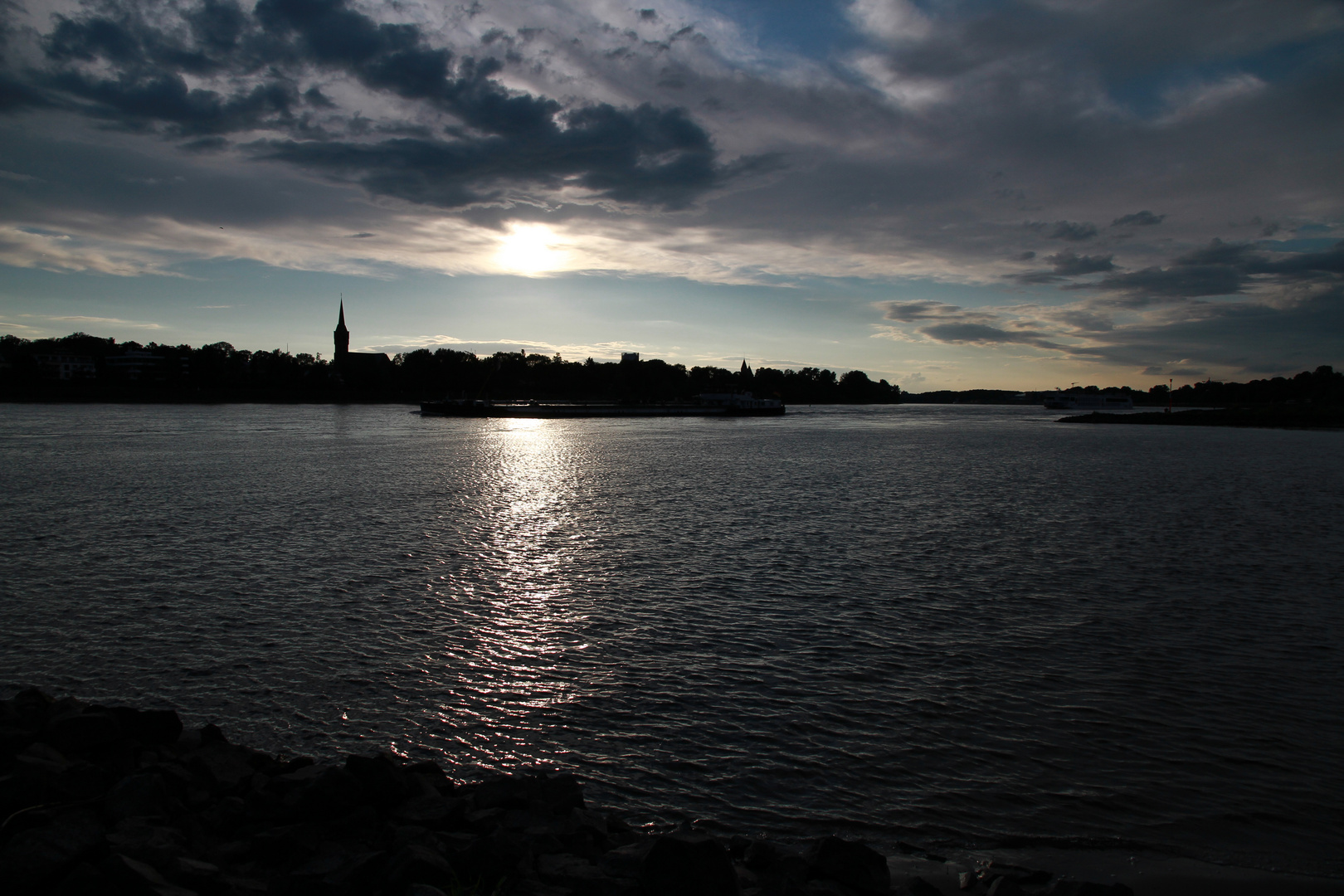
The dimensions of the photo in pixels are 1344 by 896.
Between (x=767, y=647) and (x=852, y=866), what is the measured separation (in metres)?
6.88

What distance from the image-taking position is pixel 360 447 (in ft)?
203

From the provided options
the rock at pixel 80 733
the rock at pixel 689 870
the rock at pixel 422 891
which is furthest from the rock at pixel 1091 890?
the rock at pixel 80 733

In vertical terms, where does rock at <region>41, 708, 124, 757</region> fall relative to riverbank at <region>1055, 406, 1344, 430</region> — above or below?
below

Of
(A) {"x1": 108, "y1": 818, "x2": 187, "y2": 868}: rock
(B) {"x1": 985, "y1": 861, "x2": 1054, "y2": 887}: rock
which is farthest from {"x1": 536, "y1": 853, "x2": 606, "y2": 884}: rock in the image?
(B) {"x1": 985, "y1": 861, "x2": 1054, "y2": 887}: rock

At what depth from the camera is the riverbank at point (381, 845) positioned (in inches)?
223

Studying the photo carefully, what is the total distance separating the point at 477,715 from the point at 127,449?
2277 inches

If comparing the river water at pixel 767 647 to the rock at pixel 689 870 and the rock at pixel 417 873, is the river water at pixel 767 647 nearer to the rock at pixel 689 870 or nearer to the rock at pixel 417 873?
the rock at pixel 689 870

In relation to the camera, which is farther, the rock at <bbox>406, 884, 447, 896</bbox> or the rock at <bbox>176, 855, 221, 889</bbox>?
the rock at <bbox>176, 855, 221, 889</bbox>

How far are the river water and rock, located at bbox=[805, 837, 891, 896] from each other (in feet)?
4.46

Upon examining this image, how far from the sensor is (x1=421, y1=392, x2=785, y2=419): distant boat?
493 ft

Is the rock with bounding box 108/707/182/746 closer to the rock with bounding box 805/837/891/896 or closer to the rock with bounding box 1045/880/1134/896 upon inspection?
the rock with bounding box 805/837/891/896

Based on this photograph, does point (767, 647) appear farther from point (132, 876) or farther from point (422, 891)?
point (132, 876)

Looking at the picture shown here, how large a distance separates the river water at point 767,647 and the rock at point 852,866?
1358mm

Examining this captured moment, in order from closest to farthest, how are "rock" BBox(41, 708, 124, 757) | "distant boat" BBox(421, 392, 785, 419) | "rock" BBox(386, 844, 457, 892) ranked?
"rock" BBox(386, 844, 457, 892) < "rock" BBox(41, 708, 124, 757) < "distant boat" BBox(421, 392, 785, 419)
